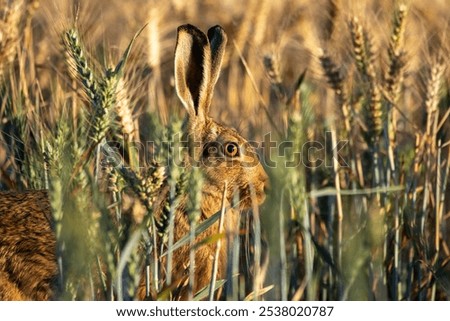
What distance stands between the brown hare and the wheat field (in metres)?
0.15

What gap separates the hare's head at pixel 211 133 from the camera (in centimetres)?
438

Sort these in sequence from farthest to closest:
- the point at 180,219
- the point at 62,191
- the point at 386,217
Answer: the point at 180,219, the point at 386,217, the point at 62,191

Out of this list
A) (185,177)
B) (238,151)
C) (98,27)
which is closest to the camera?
(185,177)

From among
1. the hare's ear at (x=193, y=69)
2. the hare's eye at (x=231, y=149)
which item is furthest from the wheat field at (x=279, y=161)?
the hare's eye at (x=231, y=149)

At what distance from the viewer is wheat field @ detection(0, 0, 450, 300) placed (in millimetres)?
2848

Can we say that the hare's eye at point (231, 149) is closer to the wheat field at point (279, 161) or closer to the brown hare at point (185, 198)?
the brown hare at point (185, 198)

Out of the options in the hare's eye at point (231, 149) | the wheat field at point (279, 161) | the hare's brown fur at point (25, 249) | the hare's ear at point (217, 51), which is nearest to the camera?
the wheat field at point (279, 161)

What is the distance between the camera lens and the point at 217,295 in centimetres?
395

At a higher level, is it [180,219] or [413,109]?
[413,109]

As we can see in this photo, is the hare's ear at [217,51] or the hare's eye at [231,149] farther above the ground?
the hare's ear at [217,51]

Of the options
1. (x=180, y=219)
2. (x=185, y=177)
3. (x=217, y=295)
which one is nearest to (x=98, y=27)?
(x=180, y=219)

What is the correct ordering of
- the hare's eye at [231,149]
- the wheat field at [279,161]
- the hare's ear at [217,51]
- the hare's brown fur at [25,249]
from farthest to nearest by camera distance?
1. the hare's eye at [231,149]
2. the hare's ear at [217,51]
3. the hare's brown fur at [25,249]
4. the wheat field at [279,161]

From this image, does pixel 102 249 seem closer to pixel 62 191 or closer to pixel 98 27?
pixel 62 191
